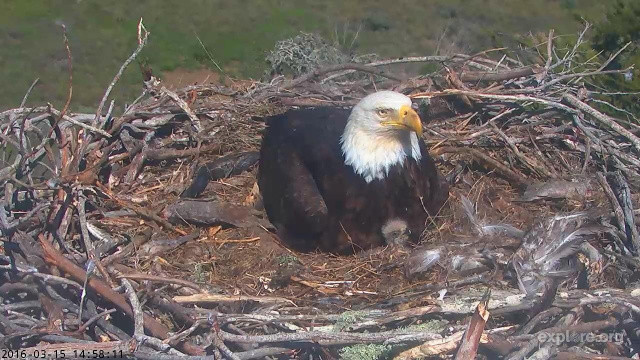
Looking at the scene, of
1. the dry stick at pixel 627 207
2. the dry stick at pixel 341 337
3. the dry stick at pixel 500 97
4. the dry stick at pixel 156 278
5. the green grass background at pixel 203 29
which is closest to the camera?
the dry stick at pixel 341 337

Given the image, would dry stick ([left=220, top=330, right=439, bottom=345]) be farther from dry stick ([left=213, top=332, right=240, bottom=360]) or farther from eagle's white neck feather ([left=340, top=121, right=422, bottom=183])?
eagle's white neck feather ([left=340, top=121, right=422, bottom=183])

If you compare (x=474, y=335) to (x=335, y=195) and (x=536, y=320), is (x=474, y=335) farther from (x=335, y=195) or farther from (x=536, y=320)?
(x=335, y=195)

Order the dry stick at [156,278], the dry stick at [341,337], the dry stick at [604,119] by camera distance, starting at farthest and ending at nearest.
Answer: the dry stick at [604,119], the dry stick at [156,278], the dry stick at [341,337]

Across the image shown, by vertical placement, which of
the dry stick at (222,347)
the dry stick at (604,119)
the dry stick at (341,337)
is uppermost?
the dry stick at (604,119)

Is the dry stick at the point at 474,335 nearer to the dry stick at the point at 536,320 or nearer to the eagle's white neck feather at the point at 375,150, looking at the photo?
the dry stick at the point at 536,320

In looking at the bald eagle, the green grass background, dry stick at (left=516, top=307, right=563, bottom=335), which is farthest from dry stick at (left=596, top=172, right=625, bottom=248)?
the green grass background

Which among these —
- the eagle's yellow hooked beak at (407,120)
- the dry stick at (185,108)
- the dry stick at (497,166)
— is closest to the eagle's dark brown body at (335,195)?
the eagle's yellow hooked beak at (407,120)

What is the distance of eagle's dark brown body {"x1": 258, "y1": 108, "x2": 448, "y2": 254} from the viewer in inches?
189

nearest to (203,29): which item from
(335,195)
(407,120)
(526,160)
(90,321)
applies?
(526,160)

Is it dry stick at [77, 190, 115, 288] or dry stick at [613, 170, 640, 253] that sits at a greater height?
dry stick at [613, 170, 640, 253]

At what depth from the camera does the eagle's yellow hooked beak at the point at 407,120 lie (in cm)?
438

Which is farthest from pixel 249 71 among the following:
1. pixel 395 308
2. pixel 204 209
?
pixel 395 308

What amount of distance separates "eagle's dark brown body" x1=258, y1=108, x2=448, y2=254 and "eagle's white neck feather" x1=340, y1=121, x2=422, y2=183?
0.15 ft

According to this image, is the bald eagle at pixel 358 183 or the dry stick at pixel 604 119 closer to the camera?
the bald eagle at pixel 358 183
